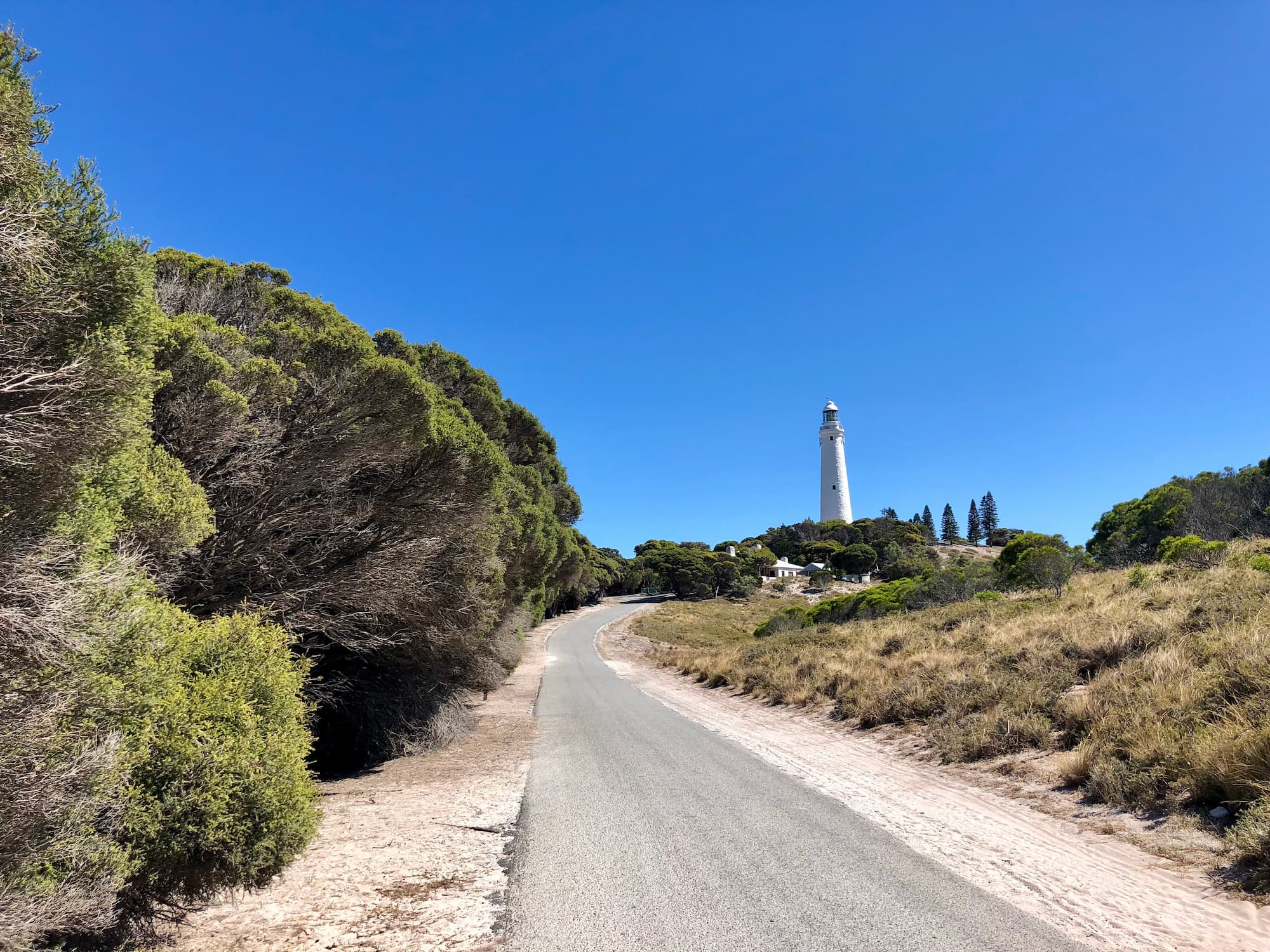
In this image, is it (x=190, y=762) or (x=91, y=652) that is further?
(x=190, y=762)

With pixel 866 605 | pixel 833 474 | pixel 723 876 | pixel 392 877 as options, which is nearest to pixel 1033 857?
pixel 723 876

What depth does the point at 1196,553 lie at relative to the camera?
17.3 m

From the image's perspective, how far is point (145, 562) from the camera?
17.8 feet

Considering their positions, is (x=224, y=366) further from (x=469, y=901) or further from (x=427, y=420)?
(x=469, y=901)

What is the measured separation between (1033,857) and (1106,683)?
4537mm

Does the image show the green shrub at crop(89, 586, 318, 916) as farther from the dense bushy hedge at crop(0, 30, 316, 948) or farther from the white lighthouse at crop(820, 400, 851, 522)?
the white lighthouse at crop(820, 400, 851, 522)

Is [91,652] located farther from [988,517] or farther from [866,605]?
[988,517]

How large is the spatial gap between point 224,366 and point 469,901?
5.73 metres

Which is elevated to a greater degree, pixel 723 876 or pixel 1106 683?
pixel 1106 683

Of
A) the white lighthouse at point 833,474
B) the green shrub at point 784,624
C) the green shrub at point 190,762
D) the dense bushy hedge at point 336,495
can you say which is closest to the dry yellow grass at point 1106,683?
the green shrub at point 190,762

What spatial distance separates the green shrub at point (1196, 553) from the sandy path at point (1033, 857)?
1183cm

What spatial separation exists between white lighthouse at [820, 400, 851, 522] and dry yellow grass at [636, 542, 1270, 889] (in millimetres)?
84446

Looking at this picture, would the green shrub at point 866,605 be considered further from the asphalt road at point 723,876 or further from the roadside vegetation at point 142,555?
the roadside vegetation at point 142,555

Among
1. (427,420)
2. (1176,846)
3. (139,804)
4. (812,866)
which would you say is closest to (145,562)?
(139,804)
